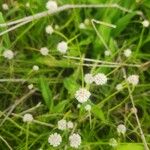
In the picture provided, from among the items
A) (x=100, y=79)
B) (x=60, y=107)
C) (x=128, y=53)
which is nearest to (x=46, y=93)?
(x=60, y=107)

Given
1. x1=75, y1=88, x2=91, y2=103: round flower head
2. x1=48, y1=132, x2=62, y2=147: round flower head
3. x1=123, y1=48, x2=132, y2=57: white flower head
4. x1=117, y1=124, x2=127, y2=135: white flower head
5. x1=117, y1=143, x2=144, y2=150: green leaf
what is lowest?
x1=117, y1=143, x2=144, y2=150: green leaf

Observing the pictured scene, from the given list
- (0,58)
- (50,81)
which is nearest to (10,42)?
(0,58)

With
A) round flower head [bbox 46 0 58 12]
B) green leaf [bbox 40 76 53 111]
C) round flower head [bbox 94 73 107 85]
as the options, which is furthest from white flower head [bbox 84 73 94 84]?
round flower head [bbox 46 0 58 12]

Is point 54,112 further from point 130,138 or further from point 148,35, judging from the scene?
point 148,35

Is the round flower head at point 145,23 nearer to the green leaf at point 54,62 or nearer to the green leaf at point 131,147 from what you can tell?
the green leaf at point 54,62

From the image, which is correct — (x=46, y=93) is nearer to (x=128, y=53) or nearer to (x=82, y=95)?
(x=82, y=95)

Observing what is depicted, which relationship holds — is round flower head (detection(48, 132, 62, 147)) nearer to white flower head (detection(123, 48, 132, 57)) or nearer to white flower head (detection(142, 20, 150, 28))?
white flower head (detection(123, 48, 132, 57))
